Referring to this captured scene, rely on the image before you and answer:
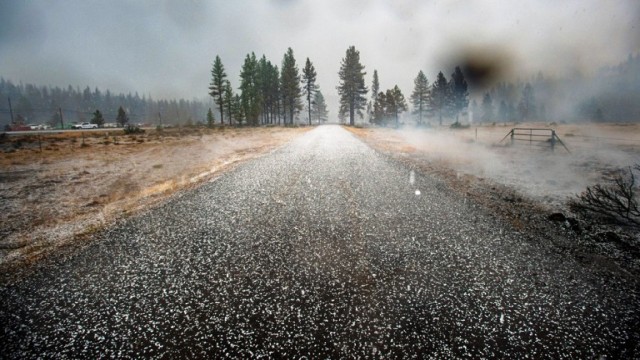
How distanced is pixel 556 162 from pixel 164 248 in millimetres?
Result: 20641

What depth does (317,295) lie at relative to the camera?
11.5 ft

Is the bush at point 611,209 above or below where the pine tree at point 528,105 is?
below

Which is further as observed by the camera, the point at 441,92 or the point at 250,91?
the point at 441,92

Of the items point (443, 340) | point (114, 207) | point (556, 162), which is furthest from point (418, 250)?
point (556, 162)

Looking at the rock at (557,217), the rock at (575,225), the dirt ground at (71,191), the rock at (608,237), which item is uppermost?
the dirt ground at (71,191)

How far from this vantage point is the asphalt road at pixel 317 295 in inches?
109

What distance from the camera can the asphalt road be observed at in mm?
2768

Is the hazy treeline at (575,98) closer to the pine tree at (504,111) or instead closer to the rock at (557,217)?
the pine tree at (504,111)

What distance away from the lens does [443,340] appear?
2.82 m

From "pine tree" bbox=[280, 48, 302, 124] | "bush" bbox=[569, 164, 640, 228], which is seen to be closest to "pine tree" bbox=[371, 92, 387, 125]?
"pine tree" bbox=[280, 48, 302, 124]

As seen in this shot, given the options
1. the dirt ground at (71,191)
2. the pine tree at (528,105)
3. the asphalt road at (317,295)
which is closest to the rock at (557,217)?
the asphalt road at (317,295)

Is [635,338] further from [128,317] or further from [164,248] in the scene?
[164,248]

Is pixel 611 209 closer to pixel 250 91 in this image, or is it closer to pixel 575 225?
pixel 575 225

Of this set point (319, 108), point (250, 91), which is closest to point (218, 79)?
point (250, 91)
